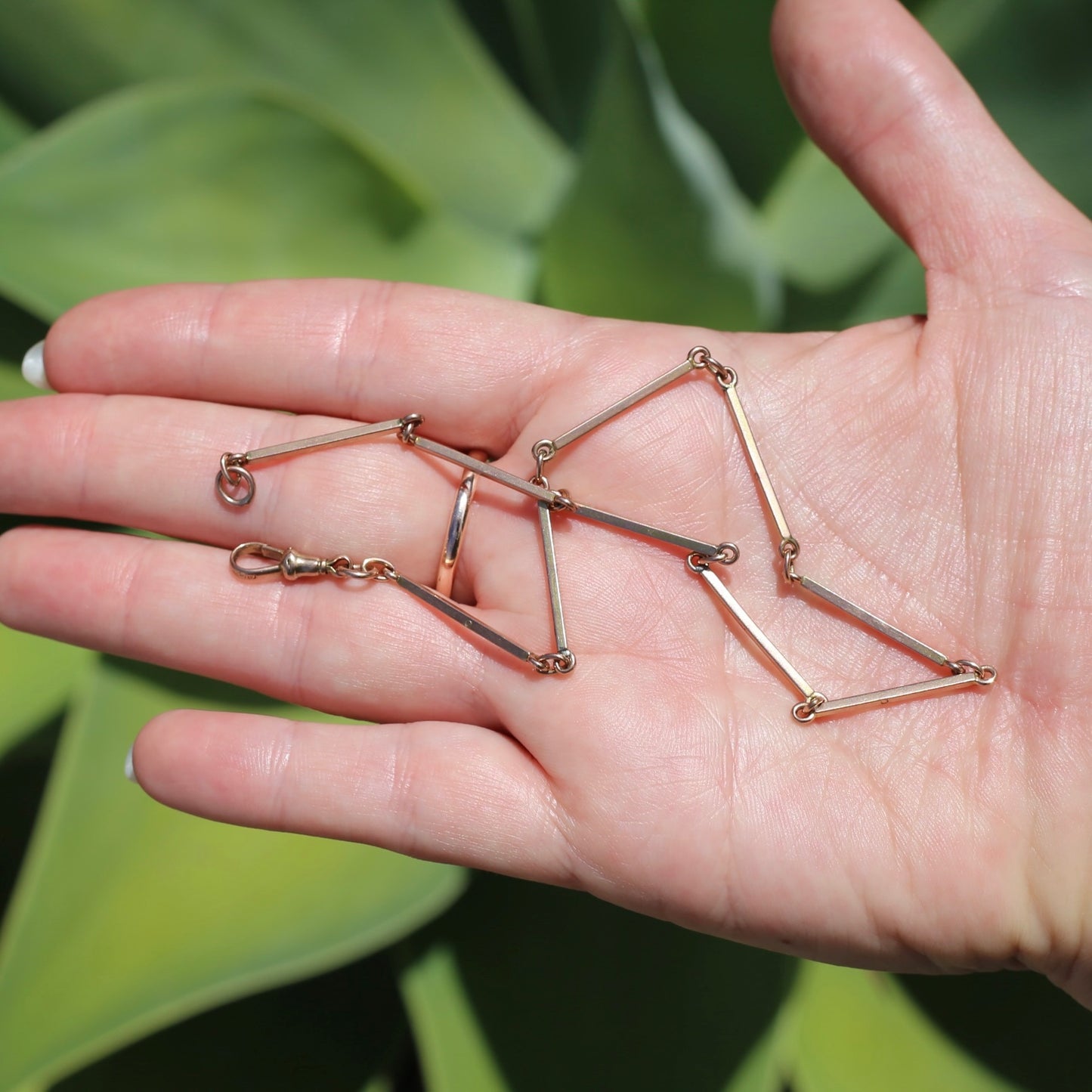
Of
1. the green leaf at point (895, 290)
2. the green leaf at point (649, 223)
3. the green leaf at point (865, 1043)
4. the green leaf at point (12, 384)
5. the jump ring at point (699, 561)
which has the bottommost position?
the green leaf at point (865, 1043)

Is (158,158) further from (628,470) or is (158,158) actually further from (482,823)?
(482,823)

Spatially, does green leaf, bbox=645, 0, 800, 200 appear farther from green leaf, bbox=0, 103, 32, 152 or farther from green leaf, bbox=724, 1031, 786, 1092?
green leaf, bbox=724, 1031, 786, 1092

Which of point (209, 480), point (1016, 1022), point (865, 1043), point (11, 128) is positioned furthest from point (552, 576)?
point (11, 128)

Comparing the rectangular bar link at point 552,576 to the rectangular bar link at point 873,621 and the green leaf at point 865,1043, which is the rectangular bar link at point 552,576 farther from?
the green leaf at point 865,1043

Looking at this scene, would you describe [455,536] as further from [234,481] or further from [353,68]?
[353,68]

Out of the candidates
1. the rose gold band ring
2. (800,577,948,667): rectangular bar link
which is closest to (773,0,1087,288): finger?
(800,577,948,667): rectangular bar link

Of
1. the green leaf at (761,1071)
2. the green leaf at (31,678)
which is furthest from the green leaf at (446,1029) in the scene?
the green leaf at (31,678)
